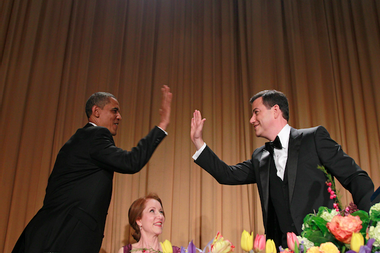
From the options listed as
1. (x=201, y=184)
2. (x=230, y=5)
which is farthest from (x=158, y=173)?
(x=230, y=5)

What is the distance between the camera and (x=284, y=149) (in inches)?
83.3

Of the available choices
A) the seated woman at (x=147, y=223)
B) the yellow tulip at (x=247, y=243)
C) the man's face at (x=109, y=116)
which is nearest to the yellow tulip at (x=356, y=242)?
the yellow tulip at (x=247, y=243)

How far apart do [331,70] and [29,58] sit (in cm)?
386

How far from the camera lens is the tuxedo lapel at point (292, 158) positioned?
1.87 m

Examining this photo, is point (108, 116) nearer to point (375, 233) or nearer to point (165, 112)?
point (165, 112)

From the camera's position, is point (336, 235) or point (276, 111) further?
point (276, 111)

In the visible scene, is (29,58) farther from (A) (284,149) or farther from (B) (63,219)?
(A) (284,149)

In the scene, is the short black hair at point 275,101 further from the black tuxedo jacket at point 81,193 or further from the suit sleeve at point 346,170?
the black tuxedo jacket at point 81,193

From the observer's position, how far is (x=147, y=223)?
9.33 feet

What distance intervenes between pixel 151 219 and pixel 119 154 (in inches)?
45.3

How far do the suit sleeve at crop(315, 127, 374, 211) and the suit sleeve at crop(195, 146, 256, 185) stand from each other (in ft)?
1.94

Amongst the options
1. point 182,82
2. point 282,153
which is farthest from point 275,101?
point 182,82

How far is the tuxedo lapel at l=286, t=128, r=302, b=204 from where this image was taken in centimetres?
187

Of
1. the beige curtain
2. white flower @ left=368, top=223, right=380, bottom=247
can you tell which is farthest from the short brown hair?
white flower @ left=368, top=223, right=380, bottom=247
